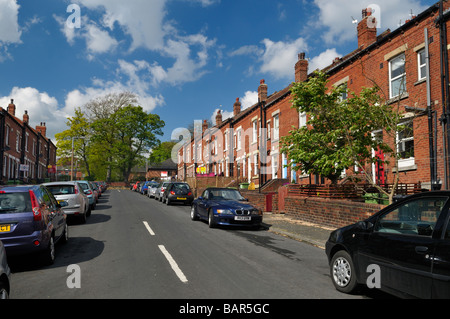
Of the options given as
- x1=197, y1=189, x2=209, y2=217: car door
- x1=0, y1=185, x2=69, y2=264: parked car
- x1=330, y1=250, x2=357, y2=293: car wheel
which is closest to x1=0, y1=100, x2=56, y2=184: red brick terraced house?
x1=197, y1=189, x2=209, y2=217: car door

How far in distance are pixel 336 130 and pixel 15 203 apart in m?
9.37

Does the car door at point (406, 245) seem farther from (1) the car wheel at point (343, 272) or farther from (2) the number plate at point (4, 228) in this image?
(2) the number plate at point (4, 228)

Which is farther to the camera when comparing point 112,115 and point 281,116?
point 112,115

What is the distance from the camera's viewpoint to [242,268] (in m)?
6.27

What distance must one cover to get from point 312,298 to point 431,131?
423 inches

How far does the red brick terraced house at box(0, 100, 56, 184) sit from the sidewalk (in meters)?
23.5

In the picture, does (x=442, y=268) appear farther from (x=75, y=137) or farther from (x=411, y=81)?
(x=75, y=137)

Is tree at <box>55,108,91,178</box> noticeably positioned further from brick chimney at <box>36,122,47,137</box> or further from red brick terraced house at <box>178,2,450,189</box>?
red brick terraced house at <box>178,2,450,189</box>

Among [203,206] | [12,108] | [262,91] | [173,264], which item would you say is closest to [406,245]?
[173,264]

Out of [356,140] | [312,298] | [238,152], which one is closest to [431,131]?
[356,140]

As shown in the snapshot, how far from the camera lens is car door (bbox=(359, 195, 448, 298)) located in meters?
3.72

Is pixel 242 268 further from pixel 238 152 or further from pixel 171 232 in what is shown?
pixel 238 152

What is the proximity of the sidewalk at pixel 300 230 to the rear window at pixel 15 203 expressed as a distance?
680cm

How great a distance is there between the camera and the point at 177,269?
608 cm
